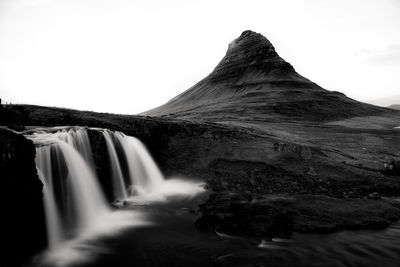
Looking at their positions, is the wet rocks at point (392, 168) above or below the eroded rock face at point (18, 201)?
below

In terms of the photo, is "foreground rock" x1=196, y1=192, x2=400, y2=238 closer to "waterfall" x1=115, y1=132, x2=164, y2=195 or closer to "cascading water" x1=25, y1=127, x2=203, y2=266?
"cascading water" x1=25, y1=127, x2=203, y2=266

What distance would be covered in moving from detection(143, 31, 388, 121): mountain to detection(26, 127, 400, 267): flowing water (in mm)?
29698

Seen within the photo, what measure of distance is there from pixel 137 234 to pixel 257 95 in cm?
5587

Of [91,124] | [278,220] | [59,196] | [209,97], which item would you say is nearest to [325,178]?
[278,220]

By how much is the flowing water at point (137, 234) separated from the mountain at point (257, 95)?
2970 centimetres

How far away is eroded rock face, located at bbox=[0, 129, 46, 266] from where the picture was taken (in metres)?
8.09

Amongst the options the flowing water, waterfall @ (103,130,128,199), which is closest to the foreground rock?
the flowing water

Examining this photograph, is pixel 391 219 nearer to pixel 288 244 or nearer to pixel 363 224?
pixel 363 224

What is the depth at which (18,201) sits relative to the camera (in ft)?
28.1

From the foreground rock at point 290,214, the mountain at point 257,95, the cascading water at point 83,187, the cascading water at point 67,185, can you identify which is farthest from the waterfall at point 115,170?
the mountain at point 257,95

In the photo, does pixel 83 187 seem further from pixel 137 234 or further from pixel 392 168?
pixel 392 168

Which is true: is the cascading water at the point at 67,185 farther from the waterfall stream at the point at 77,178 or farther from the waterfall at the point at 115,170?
the waterfall at the point at 115,170

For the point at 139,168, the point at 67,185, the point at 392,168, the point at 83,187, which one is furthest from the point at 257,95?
the point at 67,185

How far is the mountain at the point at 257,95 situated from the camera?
51812 mm
